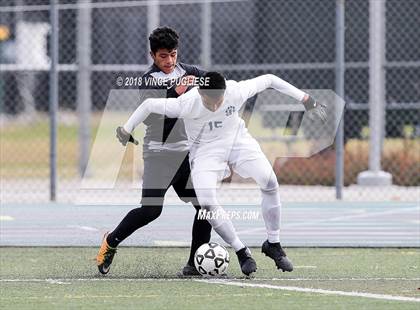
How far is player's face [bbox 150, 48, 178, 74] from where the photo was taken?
9.03m

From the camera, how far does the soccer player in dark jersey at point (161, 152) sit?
29.7 feet

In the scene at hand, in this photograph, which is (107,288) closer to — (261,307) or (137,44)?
(261,307)

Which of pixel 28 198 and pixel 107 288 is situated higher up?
pixel 107 288

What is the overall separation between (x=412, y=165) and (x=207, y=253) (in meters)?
8.99

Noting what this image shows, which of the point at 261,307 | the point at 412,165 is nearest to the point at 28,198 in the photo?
the point at 412,165

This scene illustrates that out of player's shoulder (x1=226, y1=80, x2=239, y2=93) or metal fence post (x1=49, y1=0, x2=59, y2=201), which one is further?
metal fence post (x1=49, y1=0, x2=59, y2=201)

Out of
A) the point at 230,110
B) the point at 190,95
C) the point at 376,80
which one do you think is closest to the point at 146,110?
the point at 190,95

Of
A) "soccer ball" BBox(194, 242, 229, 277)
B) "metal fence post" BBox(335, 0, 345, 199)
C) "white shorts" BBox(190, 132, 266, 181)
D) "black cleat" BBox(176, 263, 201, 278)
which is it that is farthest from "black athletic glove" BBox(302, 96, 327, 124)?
"metal fence post" BBox(335, 0, 345, 199)

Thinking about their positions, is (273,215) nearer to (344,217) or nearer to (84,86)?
(344,217)

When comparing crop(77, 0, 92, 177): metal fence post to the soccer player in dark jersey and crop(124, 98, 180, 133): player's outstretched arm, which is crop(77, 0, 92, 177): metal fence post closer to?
the soccer player in dark jersey

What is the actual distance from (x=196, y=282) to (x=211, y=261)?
0.87ft

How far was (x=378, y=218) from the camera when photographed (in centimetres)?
1348

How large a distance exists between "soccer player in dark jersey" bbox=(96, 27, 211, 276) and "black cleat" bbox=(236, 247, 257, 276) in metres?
0.46

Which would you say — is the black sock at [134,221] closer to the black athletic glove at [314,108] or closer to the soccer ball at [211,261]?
the soccer ball at [211,261]
